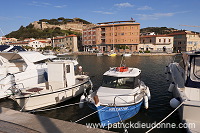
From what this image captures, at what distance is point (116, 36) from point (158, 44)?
21.2 m

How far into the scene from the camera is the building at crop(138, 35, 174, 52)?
7375 centimetres

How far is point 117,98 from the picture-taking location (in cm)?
963

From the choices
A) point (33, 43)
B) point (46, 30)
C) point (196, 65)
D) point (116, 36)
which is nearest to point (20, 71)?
point (196, 65)

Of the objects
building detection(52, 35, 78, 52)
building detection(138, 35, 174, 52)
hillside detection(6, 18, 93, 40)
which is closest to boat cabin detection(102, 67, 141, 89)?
building detection(138, 35, 174, 52)

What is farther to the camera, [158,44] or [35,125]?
[158,44]

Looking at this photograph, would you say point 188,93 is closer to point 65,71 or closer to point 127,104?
point 127,104

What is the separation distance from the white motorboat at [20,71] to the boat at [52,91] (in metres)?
1.94

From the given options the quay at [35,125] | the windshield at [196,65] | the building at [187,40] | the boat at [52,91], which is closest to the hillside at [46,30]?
the building at [187,40]

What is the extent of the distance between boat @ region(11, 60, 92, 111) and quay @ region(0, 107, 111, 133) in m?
3.95

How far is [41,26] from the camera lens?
143375 mm

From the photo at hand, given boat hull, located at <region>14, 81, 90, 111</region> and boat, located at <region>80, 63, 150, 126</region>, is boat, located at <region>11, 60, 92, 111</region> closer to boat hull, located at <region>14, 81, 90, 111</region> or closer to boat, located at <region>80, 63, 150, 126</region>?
boat hull, located at <region>14, 81, 90, 111</region>

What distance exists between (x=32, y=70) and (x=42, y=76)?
1.27m

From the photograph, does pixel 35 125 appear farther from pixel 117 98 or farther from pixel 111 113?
pixel 117 98

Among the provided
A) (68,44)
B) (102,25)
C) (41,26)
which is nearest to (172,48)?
(102,25)
